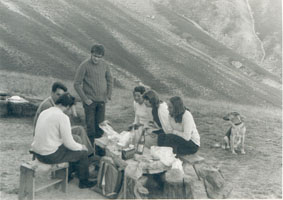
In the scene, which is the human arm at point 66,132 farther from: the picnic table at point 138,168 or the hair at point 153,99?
the hair at point 153,99

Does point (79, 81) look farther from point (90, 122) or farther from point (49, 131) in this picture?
point (49, 131)

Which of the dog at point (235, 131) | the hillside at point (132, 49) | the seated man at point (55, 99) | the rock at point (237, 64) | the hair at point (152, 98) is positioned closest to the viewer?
the seated man at point (55, 99)

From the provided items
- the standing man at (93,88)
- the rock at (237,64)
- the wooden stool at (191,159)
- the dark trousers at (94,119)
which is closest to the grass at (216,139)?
the wooden stool at (191,159)

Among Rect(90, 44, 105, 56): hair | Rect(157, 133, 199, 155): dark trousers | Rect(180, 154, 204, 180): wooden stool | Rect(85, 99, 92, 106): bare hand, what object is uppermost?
Rect(90, 44, 105, 56): hair

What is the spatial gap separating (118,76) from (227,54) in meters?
3.10

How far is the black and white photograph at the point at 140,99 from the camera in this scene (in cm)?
355

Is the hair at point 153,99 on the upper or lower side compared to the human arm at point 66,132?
upper

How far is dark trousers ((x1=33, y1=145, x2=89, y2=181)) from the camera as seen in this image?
336cm

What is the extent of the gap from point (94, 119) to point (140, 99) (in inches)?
30.1

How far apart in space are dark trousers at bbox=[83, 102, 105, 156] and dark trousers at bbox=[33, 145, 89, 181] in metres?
0.87

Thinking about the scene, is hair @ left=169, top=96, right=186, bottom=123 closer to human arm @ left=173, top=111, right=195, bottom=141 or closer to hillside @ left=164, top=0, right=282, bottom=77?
human arm @ left=173, top=111, right=195, bottom=141

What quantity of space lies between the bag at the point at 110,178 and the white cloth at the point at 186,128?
101cm

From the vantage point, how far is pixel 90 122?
15.0 ft

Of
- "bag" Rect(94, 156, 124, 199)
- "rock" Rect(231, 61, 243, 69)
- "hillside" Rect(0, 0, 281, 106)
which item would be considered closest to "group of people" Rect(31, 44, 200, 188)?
"bag" Rect(94, 156, 124, 199)
